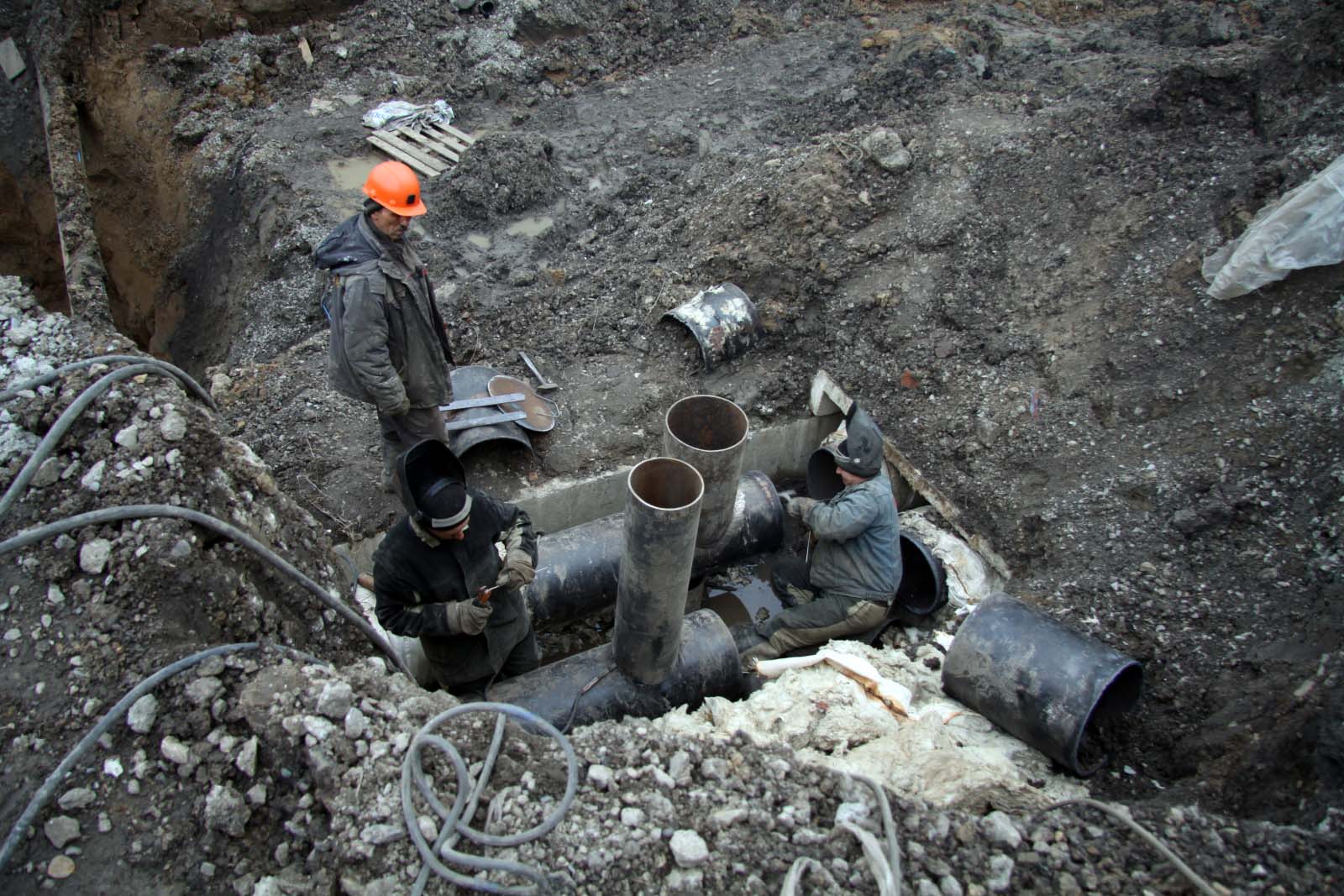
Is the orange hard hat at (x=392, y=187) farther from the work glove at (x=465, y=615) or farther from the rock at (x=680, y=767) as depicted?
the rock at (x=680, y=767)

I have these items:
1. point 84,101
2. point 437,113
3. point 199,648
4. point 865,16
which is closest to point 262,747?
point 199,648

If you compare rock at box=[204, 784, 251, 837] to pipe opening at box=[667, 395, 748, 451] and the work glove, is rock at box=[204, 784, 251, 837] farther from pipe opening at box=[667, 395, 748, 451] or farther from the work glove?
pipe opening at box=[667, 395, 748, 451]

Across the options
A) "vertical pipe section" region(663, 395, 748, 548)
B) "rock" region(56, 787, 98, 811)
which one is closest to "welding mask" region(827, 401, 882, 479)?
"vertical pipe section" region(663, 395, 748, 548)

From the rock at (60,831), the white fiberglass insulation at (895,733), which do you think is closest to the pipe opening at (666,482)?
the white fiberglass insulation at (895,733)

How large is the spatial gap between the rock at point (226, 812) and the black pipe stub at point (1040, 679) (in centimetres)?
327

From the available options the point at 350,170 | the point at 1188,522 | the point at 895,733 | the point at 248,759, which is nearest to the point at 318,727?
the point at 248,759

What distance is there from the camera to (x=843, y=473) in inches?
182

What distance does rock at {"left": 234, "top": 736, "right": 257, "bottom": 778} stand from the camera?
2592 mm

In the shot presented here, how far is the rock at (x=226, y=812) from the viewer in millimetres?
2484

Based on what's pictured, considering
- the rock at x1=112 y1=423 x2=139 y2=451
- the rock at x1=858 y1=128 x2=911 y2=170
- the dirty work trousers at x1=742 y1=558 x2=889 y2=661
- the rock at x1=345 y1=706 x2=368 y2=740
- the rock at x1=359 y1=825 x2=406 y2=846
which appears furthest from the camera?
the rock at x1=858 y1=128 x2=911 y2=170

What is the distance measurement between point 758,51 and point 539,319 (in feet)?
22.5

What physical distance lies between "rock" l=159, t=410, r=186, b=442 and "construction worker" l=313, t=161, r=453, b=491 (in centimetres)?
Answer: 117

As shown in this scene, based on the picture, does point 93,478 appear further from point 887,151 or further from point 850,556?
point 887,151

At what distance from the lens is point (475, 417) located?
5438mm
